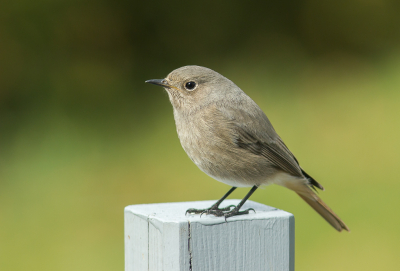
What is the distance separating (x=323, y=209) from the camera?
140 inches

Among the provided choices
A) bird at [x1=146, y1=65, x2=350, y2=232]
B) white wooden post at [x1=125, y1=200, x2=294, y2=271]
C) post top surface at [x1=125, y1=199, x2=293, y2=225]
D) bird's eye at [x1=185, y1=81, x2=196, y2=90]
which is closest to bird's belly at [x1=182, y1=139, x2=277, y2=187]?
bird at [x1=146, y1=65, x2=350, y2=232]

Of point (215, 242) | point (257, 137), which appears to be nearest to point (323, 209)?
point (257, 137)

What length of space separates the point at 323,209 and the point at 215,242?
1675mm

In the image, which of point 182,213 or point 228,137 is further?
point 228,137

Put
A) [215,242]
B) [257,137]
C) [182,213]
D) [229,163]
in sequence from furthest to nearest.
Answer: [257,137] < [229,163] < [182,213] < [215,242]

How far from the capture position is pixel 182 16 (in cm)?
866

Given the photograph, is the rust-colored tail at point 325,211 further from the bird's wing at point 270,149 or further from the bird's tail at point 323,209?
the bird's wing at point 270,149

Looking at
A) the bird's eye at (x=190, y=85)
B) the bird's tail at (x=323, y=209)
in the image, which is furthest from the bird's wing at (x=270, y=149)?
the bird's eye at (x=190, y=85)

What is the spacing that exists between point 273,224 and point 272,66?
6672mm

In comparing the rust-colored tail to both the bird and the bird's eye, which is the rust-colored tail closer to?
the bird

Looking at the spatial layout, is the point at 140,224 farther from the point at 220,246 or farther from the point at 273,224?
the point at 273,224

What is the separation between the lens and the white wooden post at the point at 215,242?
82.0 inches

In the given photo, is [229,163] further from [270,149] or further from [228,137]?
[270,149]

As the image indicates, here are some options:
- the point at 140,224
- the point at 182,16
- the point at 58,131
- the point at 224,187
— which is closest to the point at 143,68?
the point at 182,16
